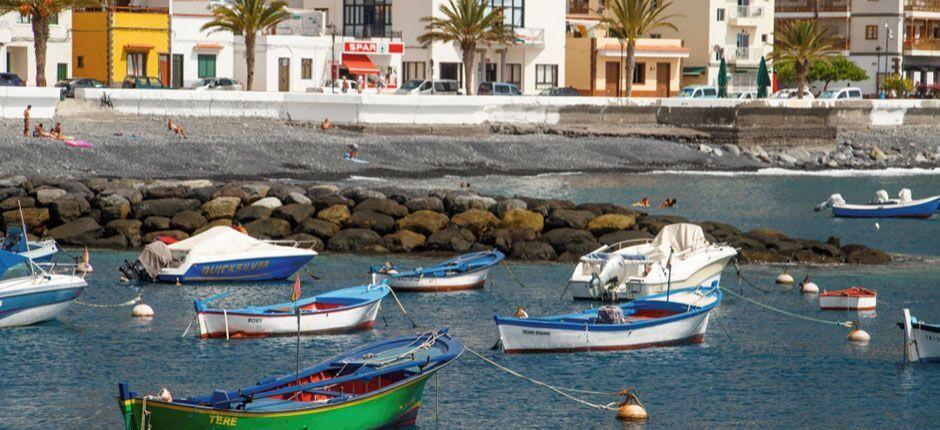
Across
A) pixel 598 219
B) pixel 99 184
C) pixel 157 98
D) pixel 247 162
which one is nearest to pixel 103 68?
pixel 157 98

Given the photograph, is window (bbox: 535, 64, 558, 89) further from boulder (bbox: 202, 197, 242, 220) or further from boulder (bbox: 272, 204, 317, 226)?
boulder (bbox: 272, 204, 317, 226)

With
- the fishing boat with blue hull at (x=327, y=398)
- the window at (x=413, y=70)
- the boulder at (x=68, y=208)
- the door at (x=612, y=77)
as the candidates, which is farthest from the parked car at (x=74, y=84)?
the fishing boat with blue hull at (x=327, y=398)

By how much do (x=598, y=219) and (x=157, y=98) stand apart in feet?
114

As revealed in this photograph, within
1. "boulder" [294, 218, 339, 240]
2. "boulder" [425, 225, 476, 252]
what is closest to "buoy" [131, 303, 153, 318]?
"boulder" [294, 218, 339, 240]

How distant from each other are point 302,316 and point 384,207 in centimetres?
1625

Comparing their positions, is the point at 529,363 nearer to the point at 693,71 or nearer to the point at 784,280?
the point at 784,280

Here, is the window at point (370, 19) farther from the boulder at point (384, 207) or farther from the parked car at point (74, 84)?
the boulder at point (384, 207)

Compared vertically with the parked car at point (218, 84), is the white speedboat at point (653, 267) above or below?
below

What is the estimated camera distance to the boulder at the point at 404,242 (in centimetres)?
4916

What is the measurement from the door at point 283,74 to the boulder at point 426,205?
44.7m

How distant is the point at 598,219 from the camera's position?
50406 millimetres

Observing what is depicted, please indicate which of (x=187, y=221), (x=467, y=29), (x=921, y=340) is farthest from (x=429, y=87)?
(x=921, y=340)

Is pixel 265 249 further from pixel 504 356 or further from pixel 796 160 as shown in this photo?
pixel 796 160

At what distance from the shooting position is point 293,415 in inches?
950
